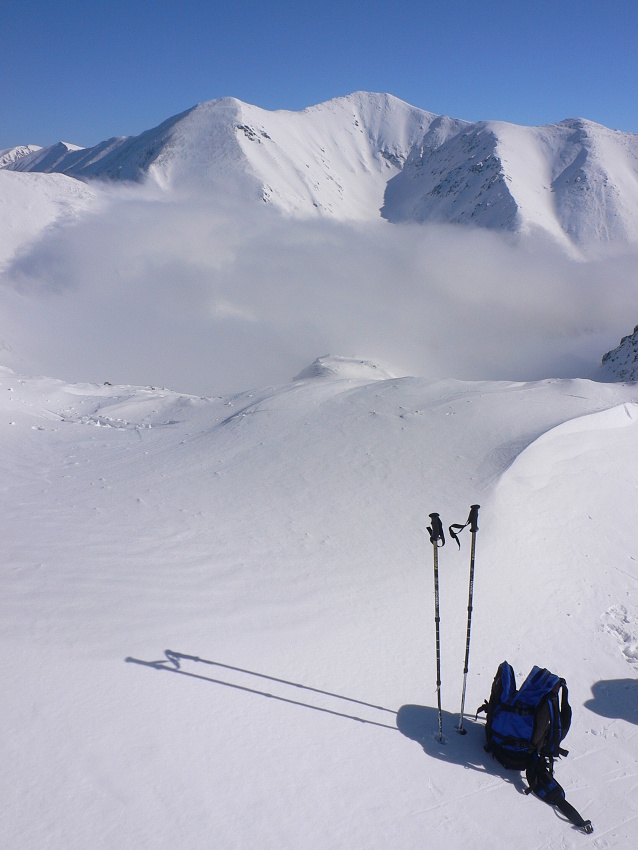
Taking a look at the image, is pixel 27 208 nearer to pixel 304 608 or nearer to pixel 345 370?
pixel 345 370

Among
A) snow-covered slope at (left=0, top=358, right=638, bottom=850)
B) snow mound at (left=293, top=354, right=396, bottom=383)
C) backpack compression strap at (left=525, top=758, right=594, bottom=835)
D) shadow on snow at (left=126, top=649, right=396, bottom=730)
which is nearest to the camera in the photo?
snow-covered slope at (left=0, top=358, right=638, bottom=850)

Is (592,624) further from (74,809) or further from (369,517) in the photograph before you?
(74,809)

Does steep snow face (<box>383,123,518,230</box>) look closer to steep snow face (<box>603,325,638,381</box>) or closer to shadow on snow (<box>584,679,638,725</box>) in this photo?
steep snow face (<box>603,325,638,381</box>)

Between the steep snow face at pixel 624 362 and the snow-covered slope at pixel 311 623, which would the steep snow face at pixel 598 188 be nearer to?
the steep snow face at pixel 624 362

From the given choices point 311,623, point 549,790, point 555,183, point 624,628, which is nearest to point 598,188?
point 555,183

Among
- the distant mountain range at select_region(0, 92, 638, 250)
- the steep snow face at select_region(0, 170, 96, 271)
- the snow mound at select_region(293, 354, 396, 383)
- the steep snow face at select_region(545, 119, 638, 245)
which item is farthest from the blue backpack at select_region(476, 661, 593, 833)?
the steep snow face at select_region(545, 119, 638, 245)

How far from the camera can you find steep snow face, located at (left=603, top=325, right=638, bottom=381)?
55000 millimetres

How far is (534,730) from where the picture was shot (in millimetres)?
4844

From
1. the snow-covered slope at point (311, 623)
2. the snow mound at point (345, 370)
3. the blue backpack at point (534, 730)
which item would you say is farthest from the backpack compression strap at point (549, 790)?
the snow mound at point (345, 370)

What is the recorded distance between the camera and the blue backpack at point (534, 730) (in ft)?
15.8

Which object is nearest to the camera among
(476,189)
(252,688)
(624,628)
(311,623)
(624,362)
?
(252,688)

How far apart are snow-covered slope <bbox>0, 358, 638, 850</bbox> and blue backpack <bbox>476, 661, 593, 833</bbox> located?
0.16 m

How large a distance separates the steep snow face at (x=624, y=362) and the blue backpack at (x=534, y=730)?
55.8m

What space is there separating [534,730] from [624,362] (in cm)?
6240
